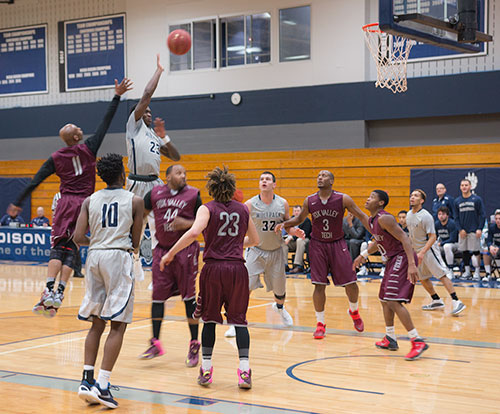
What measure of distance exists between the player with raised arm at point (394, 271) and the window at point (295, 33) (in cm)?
1116

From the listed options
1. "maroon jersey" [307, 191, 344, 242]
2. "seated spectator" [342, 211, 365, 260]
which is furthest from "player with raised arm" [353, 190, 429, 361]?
"seated spectator" [342, 211, 365, 260]

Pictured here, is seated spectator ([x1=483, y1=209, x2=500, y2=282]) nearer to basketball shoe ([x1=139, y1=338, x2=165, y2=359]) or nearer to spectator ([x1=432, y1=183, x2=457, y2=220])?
spectator ([x1=432, y1=183, x2=457, y2=220])

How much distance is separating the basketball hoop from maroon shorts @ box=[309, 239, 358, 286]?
6538 mm

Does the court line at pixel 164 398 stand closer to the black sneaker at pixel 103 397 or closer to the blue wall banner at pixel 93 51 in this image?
the black sneaker at pixel 103 397

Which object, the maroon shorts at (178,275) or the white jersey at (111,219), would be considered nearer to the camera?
the white jersey at (111,219)

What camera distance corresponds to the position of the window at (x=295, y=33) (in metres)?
17.2

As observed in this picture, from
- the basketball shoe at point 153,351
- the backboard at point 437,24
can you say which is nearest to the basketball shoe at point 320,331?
the basketball shoe at point 153,351

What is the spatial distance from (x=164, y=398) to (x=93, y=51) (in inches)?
662

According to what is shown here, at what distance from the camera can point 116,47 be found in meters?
19.8

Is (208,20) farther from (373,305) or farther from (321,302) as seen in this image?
(321,302)

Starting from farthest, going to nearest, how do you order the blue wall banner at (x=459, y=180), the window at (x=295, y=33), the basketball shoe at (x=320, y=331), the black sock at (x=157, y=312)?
the window at (x=295, y=33), the blue wall banner at (x=459, y=180), the basketball shoe at (x=320, y=331), the black sock at (x=157, y=312)

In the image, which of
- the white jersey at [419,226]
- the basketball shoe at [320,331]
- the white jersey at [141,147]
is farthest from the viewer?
the white jersey at [419,226]

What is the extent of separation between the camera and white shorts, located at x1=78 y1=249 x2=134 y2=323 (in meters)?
4.77

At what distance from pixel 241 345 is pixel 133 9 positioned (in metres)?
16.2
